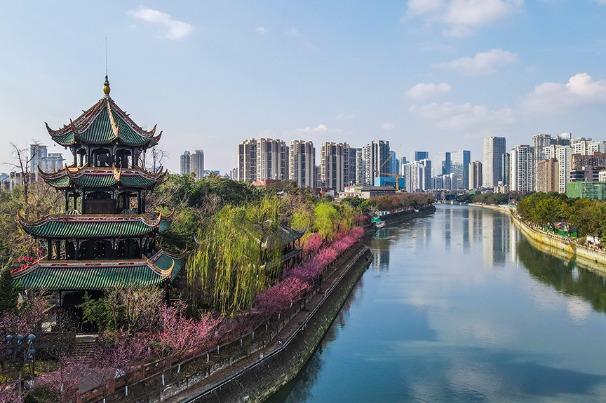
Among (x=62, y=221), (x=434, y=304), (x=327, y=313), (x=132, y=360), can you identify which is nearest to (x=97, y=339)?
(x=132, y=360)

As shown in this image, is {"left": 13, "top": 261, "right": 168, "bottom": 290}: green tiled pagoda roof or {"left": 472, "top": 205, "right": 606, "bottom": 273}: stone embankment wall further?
{"left": 472, "top": 205, "right": 606, "bottom": 273}: stone embankment wall

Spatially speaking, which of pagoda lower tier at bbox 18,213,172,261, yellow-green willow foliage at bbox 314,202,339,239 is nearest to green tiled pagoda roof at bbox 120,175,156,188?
pagoda lower tier at bbox 18,213,172,261

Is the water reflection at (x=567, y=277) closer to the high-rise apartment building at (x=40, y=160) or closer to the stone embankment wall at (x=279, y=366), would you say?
the stone embankment wall at (x=279, y=366)

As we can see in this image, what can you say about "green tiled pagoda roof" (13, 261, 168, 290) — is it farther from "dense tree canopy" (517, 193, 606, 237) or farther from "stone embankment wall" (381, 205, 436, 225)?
"stone embankment wall" (381, 205, 436, 225)

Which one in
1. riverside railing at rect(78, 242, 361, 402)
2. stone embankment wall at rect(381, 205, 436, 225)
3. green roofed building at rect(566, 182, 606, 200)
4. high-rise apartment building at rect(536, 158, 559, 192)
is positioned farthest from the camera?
high-rise apartment building at rect(536, 158, 559, 192)

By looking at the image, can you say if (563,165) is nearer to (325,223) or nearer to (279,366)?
(325,223)

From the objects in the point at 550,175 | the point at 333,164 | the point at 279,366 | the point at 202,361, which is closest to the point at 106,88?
the point at 202,361

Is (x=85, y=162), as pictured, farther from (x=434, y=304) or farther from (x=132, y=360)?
(x=434, y=304)
